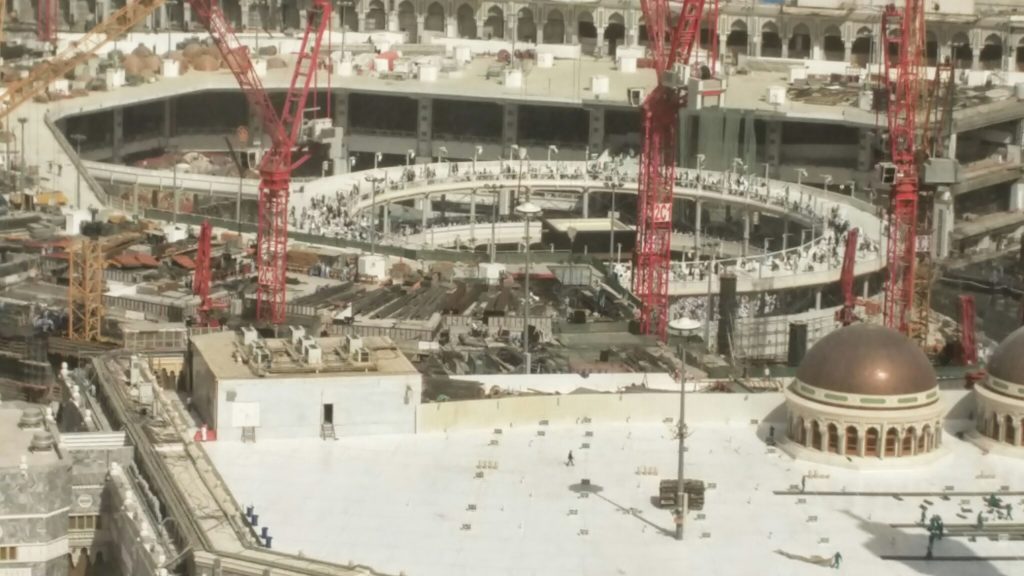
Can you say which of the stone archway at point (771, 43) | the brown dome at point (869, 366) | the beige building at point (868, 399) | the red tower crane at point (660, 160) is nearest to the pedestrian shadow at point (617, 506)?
the beige building at point (868, 399)

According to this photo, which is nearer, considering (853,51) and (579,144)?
(579,144)

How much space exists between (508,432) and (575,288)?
1566 inches

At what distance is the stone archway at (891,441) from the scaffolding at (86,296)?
39.5 metres

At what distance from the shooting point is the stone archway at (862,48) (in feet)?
630

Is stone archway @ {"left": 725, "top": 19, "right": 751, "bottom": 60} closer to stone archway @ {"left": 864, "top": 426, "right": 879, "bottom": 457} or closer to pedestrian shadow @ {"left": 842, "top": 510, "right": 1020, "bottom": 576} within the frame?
stone archway @ {"left": 864, "top": 426, "right": 879, "bottom": 457}

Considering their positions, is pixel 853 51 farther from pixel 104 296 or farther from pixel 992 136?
pixel 104 296

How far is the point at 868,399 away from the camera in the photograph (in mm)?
72750

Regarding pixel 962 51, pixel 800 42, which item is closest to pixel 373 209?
pixel 800 42

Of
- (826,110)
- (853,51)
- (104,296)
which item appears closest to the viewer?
(104,296)

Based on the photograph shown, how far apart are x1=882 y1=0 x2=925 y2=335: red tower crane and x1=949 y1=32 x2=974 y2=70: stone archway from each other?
72.6 m

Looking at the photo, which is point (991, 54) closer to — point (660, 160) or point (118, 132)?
point (118, 132)

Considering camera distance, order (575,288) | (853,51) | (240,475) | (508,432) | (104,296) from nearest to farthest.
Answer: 1. (240,475)
2. (508,432)
3. (104,296)
4. (575,288)
5. (853,51)

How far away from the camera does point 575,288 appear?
377ft

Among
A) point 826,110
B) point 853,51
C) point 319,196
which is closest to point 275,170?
point 319,196
